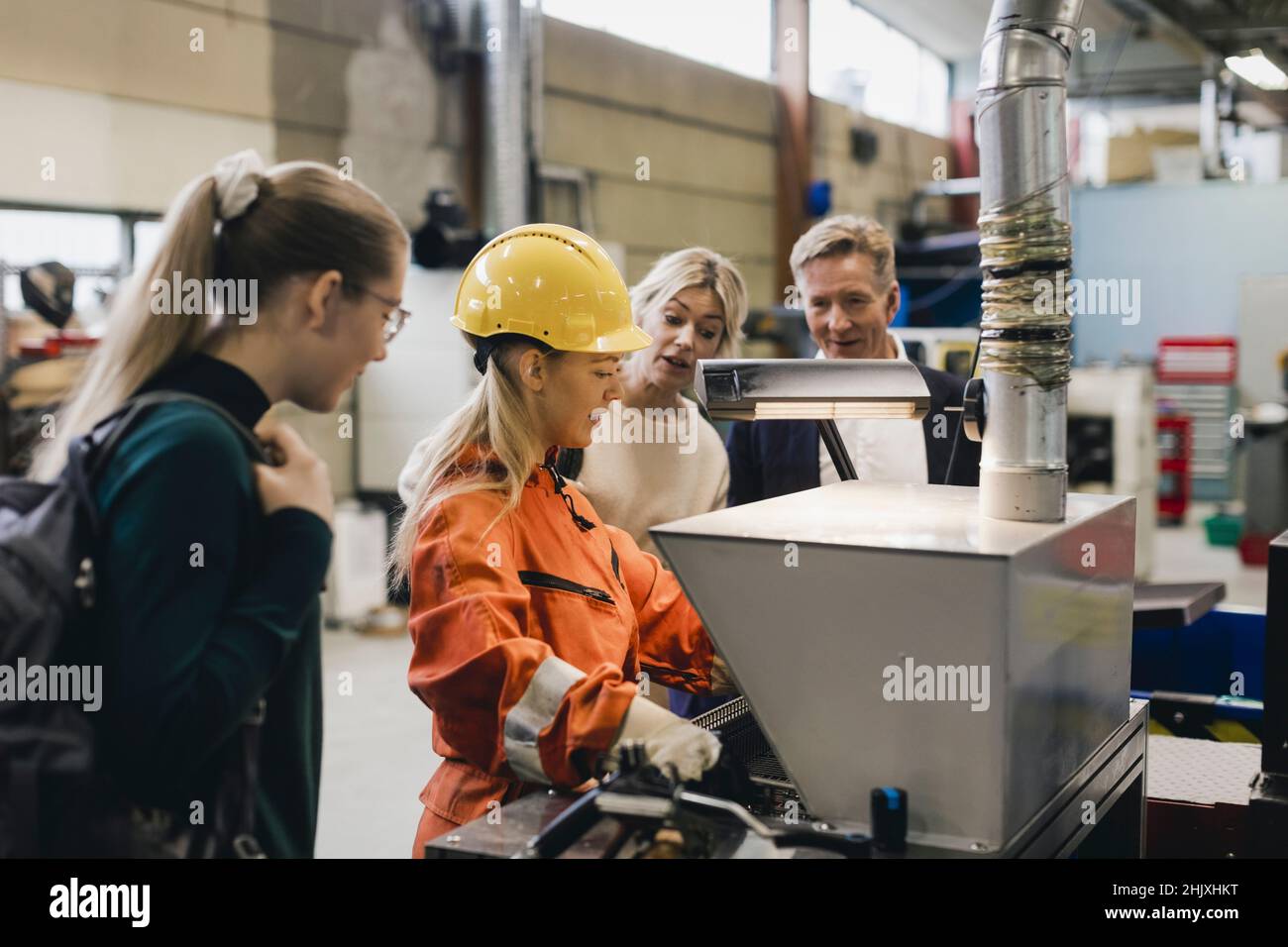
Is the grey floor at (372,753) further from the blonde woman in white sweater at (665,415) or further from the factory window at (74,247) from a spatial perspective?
the factory window at (74,247)

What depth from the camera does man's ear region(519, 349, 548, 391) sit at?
1.53 m

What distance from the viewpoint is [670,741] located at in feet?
4.03

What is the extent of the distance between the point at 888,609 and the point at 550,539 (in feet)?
1.71

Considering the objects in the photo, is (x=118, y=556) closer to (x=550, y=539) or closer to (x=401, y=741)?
(x=550, y=539)

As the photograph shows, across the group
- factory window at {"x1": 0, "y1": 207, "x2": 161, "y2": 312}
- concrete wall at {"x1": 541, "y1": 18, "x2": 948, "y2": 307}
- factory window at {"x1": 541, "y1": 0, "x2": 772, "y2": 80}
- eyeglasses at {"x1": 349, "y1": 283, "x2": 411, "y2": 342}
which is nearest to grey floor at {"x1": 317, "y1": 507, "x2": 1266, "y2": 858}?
factory window at {"x1": 0, "y1": 207, "x2": 161, "y2": 312}

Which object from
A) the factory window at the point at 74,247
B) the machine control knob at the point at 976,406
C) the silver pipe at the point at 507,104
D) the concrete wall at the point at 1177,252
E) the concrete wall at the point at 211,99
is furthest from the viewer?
the concrete wall at the point at 1177,252

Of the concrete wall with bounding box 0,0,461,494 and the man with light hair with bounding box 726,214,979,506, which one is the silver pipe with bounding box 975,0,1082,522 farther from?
the concrete wall with bounding box 0,0,461,494

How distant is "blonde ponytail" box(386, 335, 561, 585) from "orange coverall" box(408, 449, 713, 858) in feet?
0.07

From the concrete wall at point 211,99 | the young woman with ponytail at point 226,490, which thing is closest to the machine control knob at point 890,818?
the young woman with ponytail at point 226,490

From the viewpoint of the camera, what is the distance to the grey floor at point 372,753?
134 inches

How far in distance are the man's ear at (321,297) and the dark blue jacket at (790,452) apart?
1205 millimetres

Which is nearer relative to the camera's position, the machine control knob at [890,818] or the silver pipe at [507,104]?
the machine control knob at [890,818]
